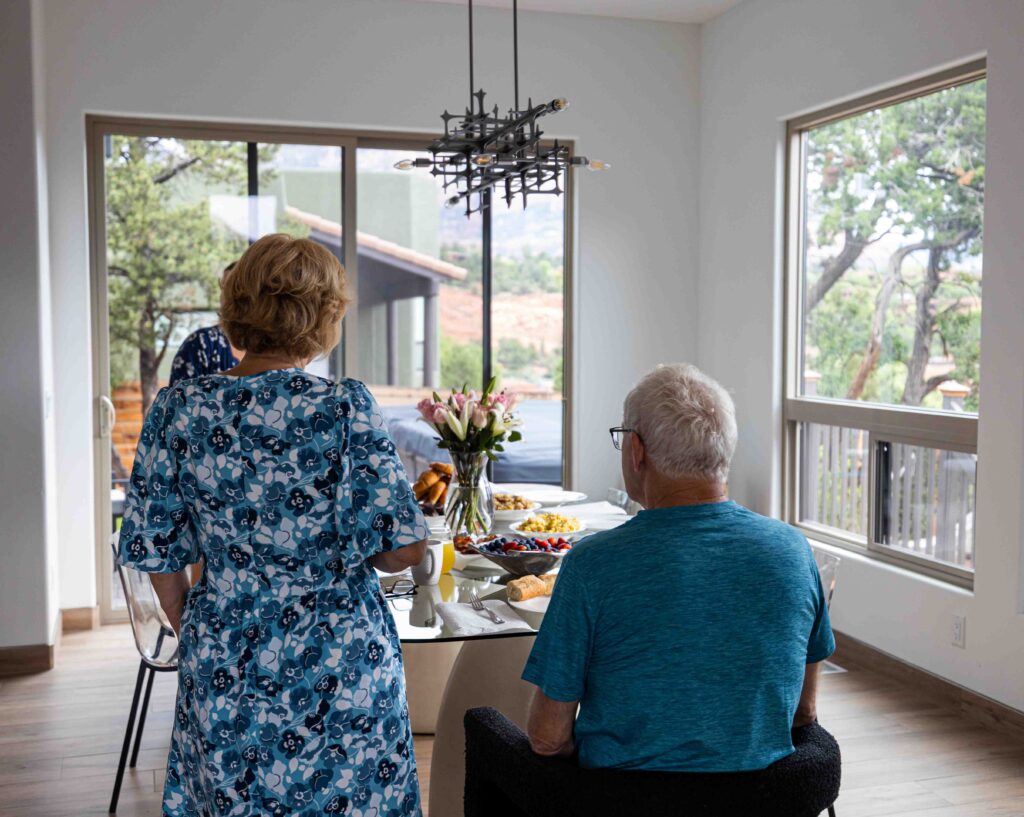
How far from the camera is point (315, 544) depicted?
1767 mm

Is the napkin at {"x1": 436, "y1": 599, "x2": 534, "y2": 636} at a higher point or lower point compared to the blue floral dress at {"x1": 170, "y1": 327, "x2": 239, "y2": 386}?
lower

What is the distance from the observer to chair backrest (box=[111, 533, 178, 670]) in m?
2.95

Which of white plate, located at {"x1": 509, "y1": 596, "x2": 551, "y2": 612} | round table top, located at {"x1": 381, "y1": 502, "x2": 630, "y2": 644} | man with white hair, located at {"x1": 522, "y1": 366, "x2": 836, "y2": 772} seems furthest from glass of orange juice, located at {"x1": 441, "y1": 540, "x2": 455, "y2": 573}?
man with white hair, located at {"x1": 522, "y1": 366, "x2": 836, "y2": 772}

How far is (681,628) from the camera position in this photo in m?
1.55

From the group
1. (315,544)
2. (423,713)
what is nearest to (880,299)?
(423,713)

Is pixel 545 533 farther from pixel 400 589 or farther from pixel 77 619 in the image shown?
pixel 77 619

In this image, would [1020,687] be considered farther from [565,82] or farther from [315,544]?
[565,82]

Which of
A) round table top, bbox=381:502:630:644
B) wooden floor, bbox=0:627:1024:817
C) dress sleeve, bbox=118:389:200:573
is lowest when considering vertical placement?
wooden floor, bbox=0:627:1024:817

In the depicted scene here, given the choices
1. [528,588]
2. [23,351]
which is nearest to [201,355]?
[23,351]

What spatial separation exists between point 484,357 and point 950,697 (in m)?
2.72

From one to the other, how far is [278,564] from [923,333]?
10.2ft

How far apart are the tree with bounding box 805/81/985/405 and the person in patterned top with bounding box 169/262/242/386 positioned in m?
2.61

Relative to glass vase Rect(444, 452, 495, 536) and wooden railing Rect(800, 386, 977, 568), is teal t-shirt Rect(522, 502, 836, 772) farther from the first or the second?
wooden railing Rect(800, 386, 977, 568)

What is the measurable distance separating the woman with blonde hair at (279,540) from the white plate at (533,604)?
0.55m
